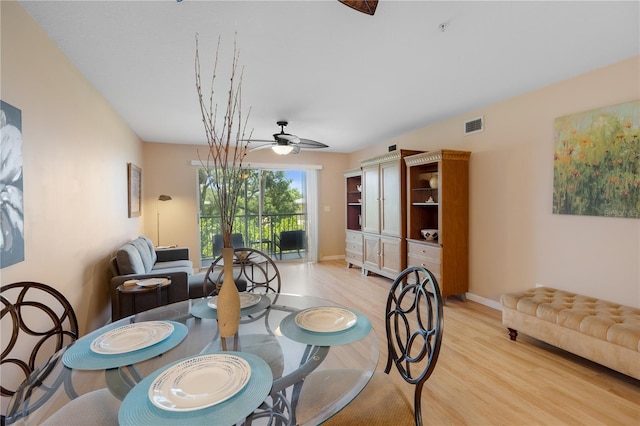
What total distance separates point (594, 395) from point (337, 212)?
17.4ft

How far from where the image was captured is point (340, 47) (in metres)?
2.22

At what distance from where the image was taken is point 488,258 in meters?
3.69

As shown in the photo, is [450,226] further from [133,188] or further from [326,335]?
[133,188]

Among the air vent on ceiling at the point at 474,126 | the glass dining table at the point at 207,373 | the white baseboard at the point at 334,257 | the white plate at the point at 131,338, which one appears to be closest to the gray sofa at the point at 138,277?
the glass dining table at the point at 207,373

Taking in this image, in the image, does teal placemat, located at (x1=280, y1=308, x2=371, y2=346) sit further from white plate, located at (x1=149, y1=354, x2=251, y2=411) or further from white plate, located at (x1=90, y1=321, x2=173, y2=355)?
white plate, located at (x1=90, y1=321, x2=173, y2=355)

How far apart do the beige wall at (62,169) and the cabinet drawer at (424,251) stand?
370cm

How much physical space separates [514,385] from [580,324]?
2.34 feet

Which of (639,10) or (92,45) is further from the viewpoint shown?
(92,45)

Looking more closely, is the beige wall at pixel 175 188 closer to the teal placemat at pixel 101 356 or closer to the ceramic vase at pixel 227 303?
the teal placemat at pixel 101 356

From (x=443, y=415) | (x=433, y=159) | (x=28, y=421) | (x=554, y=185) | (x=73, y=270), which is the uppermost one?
(x=433, y=159)

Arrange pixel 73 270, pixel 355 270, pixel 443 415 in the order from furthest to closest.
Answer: pixel 355 270 < pixel 73 270 < pixel 443 415

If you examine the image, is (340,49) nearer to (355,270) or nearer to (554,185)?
(554,185)

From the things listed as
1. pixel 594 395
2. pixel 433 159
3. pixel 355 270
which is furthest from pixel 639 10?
pixel 355 270

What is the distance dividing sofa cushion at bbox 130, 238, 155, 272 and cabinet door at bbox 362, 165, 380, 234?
3.33 m
